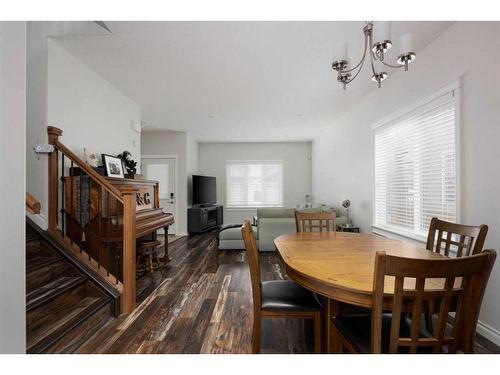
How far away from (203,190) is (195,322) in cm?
451

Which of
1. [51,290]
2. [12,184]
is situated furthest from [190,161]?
[12,184]

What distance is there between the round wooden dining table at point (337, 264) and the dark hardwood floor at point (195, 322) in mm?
698

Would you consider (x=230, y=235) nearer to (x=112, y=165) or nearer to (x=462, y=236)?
(x=112, y=165)

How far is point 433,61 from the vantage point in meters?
2.32

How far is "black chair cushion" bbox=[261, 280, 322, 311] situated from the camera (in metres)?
1.50

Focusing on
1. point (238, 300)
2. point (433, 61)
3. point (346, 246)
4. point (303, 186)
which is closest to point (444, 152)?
point (433, 61)

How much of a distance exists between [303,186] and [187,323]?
5.81 m

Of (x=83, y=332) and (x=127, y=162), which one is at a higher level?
(x=127, y=162)

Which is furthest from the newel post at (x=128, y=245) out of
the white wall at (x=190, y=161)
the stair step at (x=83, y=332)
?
the white wall at (x=190, y=161)

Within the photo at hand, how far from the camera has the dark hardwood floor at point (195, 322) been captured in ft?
5.75

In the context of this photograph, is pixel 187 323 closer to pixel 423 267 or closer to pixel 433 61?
pixel 423 267

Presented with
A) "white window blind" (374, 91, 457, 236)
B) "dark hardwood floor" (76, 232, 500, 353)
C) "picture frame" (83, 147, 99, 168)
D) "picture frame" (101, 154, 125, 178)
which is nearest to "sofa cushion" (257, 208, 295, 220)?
"dark hardwood floor" (76, 232, 500, 353)

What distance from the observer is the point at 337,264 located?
1.38 meters

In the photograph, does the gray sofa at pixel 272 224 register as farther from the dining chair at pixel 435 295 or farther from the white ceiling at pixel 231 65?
the dining chair at pixel 435 295
